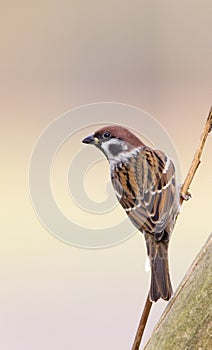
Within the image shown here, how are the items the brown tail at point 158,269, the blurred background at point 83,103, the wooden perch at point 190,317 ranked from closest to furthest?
the wooden perch at point 190,317, the brown tail at point 158,269, the blurred background at point 83,103

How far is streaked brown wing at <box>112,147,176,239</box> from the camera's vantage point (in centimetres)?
41

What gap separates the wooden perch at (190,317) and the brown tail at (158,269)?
0.06 meters

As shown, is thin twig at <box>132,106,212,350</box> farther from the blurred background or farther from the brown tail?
the blurred background

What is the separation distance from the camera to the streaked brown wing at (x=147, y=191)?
1.35 feet

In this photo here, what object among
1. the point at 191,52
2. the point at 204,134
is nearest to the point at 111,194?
the point at 204,134

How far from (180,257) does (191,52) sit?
0.54 metres

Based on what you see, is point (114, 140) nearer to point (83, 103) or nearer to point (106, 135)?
point (106, 135)

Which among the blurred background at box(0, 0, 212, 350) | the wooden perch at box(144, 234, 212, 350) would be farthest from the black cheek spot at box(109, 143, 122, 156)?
the blurred background at box(0, 0, 212, 350)

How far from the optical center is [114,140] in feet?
1.33

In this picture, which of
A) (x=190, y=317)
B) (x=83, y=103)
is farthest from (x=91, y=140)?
(x=83, y=103)

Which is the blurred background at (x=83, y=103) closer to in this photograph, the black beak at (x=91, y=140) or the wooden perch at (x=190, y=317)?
the black beak at (x=91, y=140)

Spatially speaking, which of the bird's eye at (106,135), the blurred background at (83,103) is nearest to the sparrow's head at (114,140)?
the bird's eye at (106,135)

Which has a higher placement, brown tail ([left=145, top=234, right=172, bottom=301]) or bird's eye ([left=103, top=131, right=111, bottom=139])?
bird's eye ([left=103, top=131, right=111, bottom=139])

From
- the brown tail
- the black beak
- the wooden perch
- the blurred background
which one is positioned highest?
the black beak
